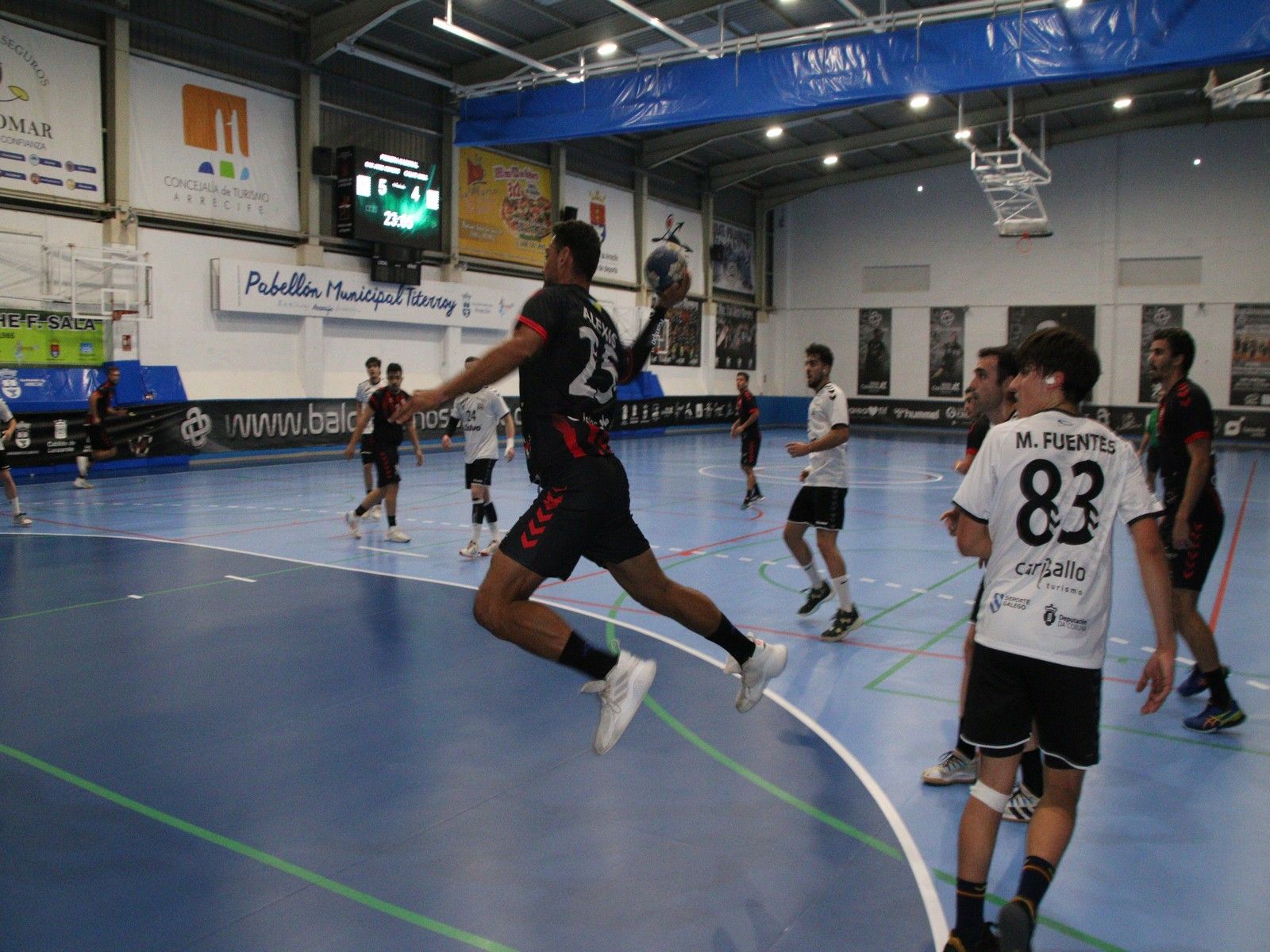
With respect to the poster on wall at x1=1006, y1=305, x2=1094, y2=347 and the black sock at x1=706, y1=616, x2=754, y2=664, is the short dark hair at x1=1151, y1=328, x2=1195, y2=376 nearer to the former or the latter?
the black sock at x1=706, y1=616, x2=754, y2=664

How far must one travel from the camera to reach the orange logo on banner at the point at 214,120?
19.5 meters

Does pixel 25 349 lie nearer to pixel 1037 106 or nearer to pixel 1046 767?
pixel 1046 767

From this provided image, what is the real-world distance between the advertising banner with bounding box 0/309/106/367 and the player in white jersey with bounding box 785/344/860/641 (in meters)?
15.2

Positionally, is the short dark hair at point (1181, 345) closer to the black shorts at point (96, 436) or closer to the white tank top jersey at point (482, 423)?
the white tank top jersey at point (482, 423)

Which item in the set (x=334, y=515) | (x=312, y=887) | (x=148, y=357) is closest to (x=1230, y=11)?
(x=334, y=515)

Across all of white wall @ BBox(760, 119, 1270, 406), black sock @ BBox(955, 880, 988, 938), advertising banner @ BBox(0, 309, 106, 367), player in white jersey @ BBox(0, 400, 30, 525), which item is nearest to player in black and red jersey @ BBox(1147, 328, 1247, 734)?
black sock @ BBox(955, 880, 988, 938)

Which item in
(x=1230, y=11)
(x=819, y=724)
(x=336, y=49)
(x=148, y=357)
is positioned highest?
(x=336, y=49)

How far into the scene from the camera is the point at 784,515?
13836 millimetres

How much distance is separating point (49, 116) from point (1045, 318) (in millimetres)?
30786

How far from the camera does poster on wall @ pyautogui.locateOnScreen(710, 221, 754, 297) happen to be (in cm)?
3609

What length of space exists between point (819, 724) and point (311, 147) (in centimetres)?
2019

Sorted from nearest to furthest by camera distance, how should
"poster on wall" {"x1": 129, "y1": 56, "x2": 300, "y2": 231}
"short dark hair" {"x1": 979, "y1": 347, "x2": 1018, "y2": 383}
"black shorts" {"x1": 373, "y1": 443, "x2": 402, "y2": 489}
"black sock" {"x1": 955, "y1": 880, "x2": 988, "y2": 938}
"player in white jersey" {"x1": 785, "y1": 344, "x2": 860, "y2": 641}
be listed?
1. "black sock" {"x1": 955, "y1": 880, "x2": 988, "y2": 938}
2. "short dark hair" {"x1": 979, "y1": 347, "x2": 1018, "y2": 383}
3. "player in white jersey" {"x1": 785, "y1": 344, "x2": 860, "y2": 641}
4. "black shorts" {"x1": 373, "y1": 443, "x2": 402, "y2": 489}
5. "poster on wall" {"x1": 129, "y1": 56, "x2": 300, "y2": 231}

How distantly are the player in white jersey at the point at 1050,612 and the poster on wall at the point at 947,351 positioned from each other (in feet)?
113

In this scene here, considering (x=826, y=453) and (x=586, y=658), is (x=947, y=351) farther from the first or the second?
(x=586, y=658)
